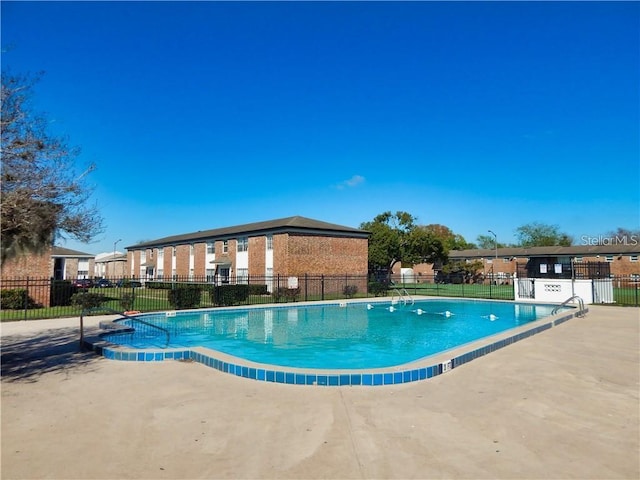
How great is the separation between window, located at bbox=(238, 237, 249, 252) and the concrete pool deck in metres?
27.5

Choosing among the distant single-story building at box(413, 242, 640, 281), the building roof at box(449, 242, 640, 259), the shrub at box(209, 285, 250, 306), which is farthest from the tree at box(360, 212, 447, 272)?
the shrub at box(209, 285, 250, 306)

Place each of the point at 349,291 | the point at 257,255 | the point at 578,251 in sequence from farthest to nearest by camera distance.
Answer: the point at 578,251 → the point at 257,255 → the point at 349,291

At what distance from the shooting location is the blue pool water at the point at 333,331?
10742 mm

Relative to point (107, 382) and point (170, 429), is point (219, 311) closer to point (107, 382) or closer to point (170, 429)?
point (107, 382)

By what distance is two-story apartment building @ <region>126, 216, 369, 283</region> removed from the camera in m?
31.4

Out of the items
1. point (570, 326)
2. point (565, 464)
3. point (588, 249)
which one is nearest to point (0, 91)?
point (565, 464)

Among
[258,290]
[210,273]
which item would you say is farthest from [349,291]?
→ [210,273]

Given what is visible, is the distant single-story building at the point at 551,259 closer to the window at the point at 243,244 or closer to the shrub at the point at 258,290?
the shrub at the point at 258,290

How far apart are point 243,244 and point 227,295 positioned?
14888mm

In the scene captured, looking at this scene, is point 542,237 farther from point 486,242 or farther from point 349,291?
point 349,291

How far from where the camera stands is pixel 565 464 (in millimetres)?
3752

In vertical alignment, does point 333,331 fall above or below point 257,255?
below

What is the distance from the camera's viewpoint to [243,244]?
35906 mm

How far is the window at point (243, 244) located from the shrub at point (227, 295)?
13.8 meters
